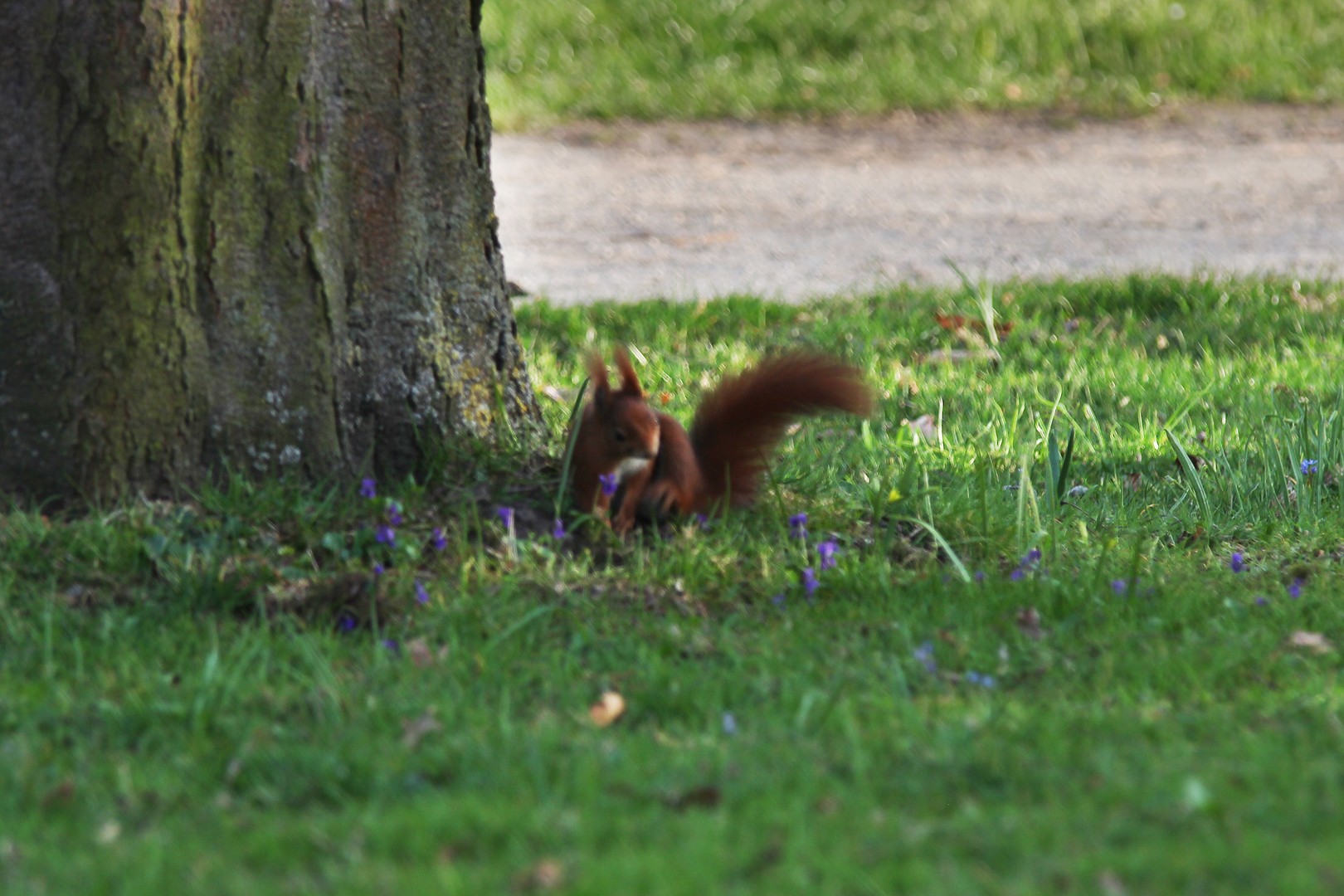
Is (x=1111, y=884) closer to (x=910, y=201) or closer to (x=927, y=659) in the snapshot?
(x=927, y=659)

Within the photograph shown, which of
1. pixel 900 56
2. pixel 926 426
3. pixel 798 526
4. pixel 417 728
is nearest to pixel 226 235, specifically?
pixel 417 728

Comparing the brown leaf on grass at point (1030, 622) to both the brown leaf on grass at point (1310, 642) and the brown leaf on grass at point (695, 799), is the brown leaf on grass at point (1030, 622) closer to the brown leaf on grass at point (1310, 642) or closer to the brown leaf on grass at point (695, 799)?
the brown leaf on grass at point (1310, 642)

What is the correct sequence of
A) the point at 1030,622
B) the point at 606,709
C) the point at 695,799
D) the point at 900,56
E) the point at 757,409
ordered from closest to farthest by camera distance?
1. the point at 695,799
2. the point at 606,709
3. the point at 1030,622
4. the point at 757,409
5. the point at 900,56

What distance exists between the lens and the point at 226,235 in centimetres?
330

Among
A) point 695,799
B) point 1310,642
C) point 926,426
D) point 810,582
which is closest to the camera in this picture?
point 695,799

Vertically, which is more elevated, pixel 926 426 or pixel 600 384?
pixel 600 384

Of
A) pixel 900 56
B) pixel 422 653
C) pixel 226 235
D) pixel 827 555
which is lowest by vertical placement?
pixel 422 653

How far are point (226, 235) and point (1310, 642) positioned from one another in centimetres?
232

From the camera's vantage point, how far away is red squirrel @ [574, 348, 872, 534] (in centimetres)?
336

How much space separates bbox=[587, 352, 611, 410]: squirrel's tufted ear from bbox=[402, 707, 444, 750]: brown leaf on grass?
3.01 feet

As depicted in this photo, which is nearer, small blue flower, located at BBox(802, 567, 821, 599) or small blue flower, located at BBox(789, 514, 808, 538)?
small blue flower, located at BBox(802, 567, 821, 599)

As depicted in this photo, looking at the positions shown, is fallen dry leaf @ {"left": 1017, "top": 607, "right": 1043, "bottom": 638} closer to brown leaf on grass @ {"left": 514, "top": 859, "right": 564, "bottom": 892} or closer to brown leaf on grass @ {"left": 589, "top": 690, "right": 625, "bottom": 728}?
brown leaf on grass @ {"left": 589, "top": 690, "right": 625, "bottom": 728}

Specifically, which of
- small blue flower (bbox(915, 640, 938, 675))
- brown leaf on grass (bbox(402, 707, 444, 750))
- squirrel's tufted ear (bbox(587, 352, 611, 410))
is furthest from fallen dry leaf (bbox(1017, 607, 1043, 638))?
brown leaf on grass (bbox(402, 707, 444, 750))

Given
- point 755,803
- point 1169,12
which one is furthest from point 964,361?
point 1169,12
